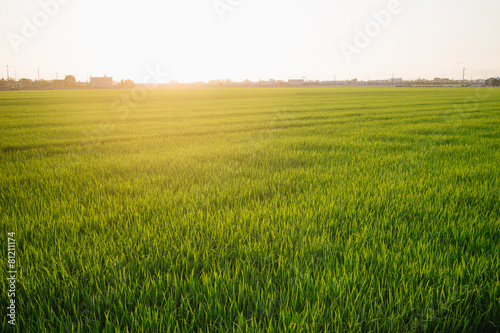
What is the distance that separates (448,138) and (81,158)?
10.6 meters

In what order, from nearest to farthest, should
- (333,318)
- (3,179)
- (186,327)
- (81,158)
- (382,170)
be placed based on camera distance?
(186,327) → (333,318) → (3,179) → (382,170) → (81,158)

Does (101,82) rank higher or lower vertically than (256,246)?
higher

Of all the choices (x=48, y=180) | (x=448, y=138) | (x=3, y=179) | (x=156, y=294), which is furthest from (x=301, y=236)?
(x=448, y=138)

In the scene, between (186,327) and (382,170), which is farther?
(382,170)

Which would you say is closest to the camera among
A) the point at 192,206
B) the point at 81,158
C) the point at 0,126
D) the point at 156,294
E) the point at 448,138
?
the point at 156,294

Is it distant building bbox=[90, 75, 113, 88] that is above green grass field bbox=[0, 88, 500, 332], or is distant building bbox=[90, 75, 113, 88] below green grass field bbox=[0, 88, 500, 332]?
above

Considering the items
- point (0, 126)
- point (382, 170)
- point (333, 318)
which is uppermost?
point (0, 126)

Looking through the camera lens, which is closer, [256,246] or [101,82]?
[256,246]

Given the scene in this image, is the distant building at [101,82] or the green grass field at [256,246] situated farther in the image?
the distant building at [101,82]

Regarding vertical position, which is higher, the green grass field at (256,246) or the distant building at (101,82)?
the distant building at (101,82)

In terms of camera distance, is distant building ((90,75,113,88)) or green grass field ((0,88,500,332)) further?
distant building ((90,75,113,88))

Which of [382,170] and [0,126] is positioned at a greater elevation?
[0,126]

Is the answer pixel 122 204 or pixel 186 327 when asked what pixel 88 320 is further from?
pixel 122 204

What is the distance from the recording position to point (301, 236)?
2975 mm
